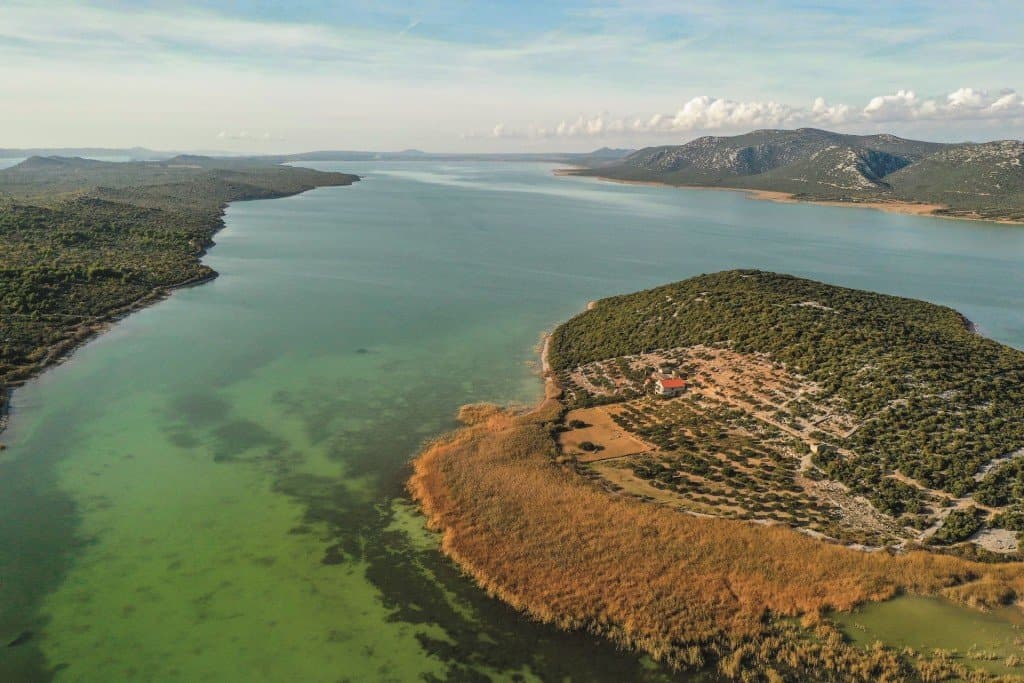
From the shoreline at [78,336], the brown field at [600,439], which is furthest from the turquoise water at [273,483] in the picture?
the brown field at [600,439]

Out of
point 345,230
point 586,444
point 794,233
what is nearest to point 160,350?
point 586,444

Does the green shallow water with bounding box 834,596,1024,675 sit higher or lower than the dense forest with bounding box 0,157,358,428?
lower

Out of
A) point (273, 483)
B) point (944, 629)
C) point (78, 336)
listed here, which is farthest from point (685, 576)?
point (78, 336)

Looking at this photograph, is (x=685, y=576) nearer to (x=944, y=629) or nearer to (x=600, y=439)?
(x=944, y=629)

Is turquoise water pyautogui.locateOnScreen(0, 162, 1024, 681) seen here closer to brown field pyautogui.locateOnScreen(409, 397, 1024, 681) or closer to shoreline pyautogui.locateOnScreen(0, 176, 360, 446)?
shoreline pyautogui.locateOnScreen(0, 176, 360, 446)

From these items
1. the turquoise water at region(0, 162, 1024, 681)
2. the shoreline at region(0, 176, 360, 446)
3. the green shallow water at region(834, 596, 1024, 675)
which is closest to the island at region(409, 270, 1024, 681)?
the green shallow water at region(834, 596, 1024, 675)

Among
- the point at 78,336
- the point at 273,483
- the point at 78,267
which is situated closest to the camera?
the point at 273,483
